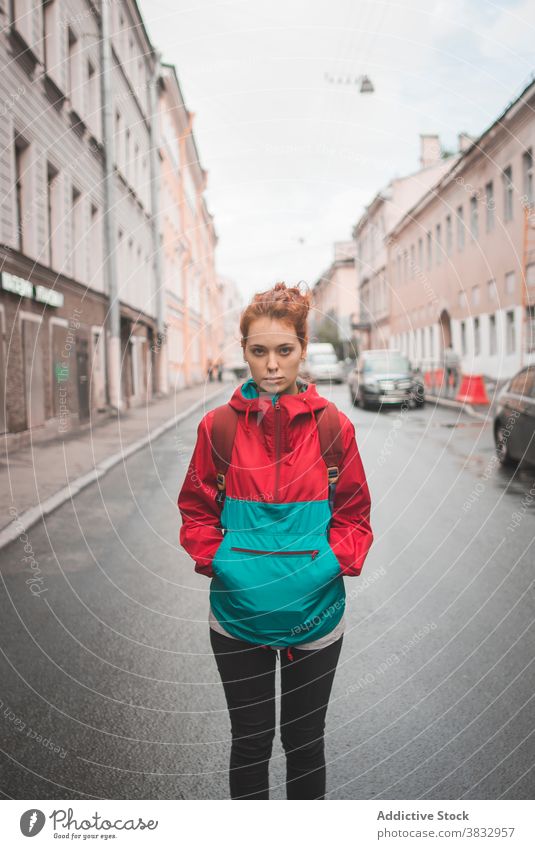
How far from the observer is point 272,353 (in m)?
2.20

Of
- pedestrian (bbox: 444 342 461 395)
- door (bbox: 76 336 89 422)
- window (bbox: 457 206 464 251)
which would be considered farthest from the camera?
window (bbox: 457 206 464 251)

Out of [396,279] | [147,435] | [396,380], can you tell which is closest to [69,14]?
[147,435]

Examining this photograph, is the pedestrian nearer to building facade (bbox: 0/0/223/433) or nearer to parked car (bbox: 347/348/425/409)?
parked car (bbox: 347/348/425/409)

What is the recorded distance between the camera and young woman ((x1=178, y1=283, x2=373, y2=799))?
2.17 metres

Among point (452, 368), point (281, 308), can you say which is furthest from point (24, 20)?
point (452, 368)

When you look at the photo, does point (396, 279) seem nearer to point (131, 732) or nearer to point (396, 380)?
point (396, 380)

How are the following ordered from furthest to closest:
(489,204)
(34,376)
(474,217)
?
(474,217), (489,204), (34,376)

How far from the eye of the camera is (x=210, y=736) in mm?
3242

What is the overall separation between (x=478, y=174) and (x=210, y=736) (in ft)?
95.4

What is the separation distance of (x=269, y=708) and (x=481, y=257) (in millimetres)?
28694

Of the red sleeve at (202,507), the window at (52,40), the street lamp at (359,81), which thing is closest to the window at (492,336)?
the window at (52,40)

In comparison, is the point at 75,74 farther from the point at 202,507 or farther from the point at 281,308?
the point at 202,507

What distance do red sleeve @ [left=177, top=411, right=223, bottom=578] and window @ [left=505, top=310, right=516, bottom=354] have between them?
24.9 metres

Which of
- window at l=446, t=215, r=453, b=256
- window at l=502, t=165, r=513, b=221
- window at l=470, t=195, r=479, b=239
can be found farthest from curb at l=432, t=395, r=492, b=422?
window at l=446, t=215, r=453, b=256
